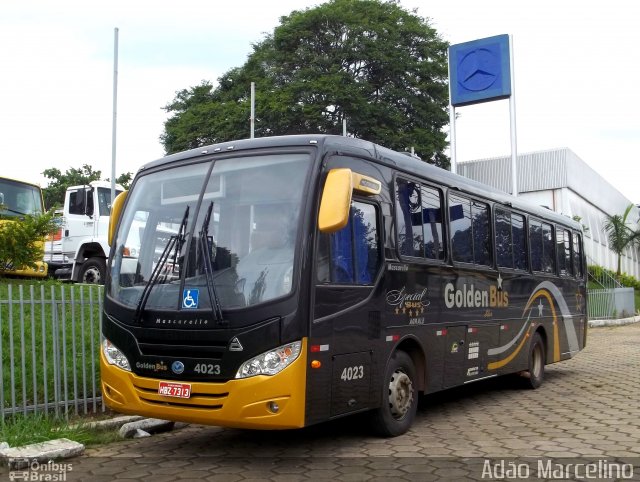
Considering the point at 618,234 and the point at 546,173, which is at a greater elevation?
the point at 546,173

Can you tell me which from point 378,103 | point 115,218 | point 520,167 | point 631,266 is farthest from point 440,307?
point 631,266

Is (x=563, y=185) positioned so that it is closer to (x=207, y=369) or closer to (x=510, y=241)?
(x=510, y=241)

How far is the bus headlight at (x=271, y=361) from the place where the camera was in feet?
18.2

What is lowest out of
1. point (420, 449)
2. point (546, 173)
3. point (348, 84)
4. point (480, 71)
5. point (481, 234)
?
point (420, 449)

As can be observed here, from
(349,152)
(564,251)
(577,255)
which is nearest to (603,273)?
(577,255)

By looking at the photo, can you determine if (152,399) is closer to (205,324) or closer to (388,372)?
(205,324)

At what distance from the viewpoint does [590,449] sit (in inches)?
248

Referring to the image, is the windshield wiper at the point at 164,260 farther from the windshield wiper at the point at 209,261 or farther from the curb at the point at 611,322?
the curb at the point at 611,322

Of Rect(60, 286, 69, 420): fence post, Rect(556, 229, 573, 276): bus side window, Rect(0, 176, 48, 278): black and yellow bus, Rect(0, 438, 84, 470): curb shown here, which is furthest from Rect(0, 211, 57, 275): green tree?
Rect(556, 229, 573, 276): bus side window

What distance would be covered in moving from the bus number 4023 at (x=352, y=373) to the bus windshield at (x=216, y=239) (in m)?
0.97

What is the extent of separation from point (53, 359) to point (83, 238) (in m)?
9.97

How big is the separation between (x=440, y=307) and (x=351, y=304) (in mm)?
1916

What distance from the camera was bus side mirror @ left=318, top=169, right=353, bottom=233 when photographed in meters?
5.51

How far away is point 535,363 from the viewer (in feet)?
36.0
